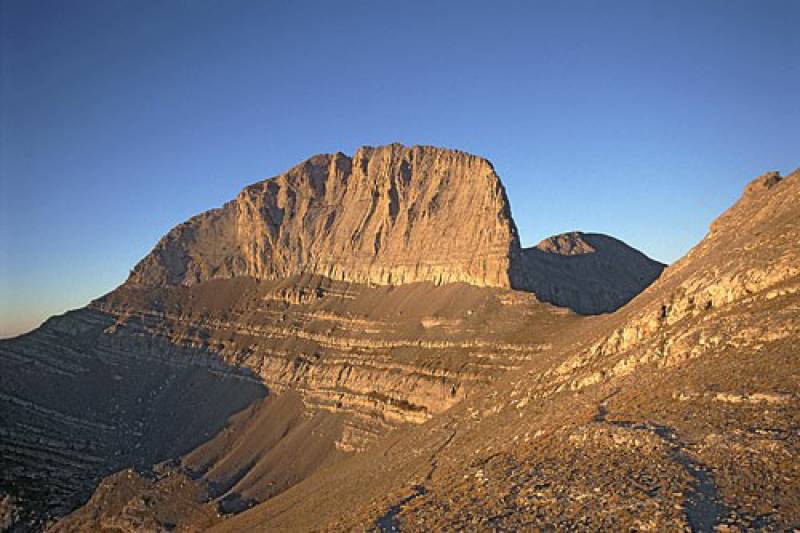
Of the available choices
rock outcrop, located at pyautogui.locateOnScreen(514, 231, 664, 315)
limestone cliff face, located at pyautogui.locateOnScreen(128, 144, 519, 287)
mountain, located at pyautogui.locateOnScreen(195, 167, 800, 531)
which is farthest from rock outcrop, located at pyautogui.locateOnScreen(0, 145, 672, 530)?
mountain, located at pyautogui.locateOnScreen(195, 167, 800, 531)

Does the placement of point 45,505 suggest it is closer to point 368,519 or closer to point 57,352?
point 57,352

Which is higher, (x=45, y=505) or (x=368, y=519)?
(x=368, y=519)

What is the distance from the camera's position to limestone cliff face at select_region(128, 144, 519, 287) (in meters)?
105

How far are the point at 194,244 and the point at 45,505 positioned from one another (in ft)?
355

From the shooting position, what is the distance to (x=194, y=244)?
595 ft

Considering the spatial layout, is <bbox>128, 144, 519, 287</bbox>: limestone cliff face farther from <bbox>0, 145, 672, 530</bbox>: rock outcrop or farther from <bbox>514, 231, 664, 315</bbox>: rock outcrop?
<bbox>514, 231, 664, 315</bbox>: rock outcrop

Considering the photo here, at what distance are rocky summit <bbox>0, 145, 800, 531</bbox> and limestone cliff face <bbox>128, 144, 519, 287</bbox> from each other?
0.65 meters

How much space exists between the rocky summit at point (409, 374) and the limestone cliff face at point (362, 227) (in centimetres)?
65

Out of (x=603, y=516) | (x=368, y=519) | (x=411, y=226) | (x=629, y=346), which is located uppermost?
(x=411, y=226)

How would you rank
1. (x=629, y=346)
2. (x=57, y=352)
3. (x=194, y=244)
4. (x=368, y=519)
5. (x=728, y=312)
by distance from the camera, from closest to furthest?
1. (x=368, y=519)
2. (x=728, y=312)
3. (x=629, y=346)
4. (x=57, y=352)
5. (x=194, y=244)

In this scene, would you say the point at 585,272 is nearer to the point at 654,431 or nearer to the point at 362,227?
the point at 362,227

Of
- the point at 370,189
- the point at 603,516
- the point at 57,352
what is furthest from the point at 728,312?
the point at 57,352

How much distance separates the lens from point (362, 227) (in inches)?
5418

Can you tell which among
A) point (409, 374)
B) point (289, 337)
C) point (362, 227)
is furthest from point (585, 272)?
point (409, 374)
